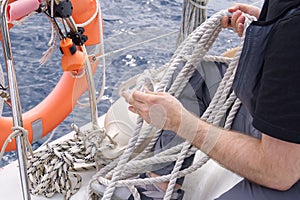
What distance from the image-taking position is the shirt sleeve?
83cm

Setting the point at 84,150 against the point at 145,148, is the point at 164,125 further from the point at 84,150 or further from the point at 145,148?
the point at 84,150

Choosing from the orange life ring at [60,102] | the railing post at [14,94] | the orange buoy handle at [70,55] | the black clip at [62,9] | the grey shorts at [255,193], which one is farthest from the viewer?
the orange life ring at [60,102]

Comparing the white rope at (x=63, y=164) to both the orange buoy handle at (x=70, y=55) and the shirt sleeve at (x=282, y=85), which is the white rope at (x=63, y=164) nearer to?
the orange buoy handle at (x=70, y=55)

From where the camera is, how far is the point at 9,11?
3.70ft

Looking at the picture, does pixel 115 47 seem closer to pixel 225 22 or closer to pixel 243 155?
pixel 225 22

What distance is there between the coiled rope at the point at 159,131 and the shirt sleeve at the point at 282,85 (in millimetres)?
273

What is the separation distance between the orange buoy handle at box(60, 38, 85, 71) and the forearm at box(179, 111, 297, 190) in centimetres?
49

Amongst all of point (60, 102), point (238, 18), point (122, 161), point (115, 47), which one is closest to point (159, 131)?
point (122, 161)

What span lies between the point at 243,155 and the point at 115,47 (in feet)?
1.35

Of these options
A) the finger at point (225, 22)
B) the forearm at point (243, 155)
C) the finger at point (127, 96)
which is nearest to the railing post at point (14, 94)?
the finger at point (127, 96)

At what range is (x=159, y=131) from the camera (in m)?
1.15

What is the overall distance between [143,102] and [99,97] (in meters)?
0.34

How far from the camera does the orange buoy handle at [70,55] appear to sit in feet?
4.50

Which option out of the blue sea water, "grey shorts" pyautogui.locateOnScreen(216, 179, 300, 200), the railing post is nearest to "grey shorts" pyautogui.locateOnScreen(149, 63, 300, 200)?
"grey shorts" pyautogui.locateOnScreen(216, 179, 300, 200)
